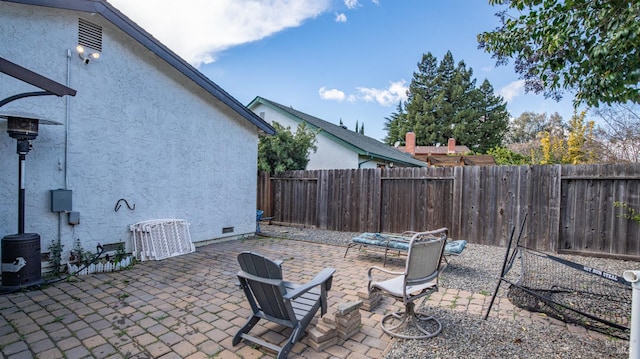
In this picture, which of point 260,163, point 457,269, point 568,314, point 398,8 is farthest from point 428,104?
point 568,314

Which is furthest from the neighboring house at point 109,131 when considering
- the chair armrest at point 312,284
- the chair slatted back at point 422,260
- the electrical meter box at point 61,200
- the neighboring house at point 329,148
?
the neighboring house at point 329,148

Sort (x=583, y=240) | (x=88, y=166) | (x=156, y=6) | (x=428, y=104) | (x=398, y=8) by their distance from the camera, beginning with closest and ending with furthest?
(x=88, y=166) < (x=583, y=240) < (x=156, y=6) < (x=398, y=8) < (x=428, y=104)

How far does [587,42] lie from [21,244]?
7753 mm

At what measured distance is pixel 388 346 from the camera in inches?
106

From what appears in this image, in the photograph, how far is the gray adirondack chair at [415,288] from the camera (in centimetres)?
282

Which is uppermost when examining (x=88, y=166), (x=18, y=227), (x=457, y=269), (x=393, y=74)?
(x=393, y=74)

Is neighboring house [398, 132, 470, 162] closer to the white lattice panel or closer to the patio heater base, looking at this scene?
the white lattice panel

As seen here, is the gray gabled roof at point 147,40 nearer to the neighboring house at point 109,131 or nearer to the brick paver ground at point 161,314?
the neighboring house at point 109,131

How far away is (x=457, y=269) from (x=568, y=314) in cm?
215

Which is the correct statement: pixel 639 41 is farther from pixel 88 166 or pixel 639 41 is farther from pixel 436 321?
pixel 88 166

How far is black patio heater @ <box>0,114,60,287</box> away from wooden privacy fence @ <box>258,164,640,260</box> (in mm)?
6887

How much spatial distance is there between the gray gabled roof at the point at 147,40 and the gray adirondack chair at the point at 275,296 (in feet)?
16.9

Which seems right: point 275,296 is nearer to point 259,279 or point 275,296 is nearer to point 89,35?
point 259,279

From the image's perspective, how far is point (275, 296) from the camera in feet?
8.19
